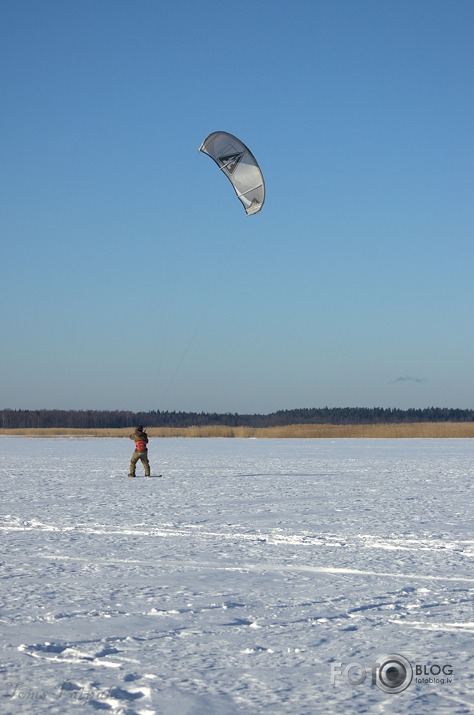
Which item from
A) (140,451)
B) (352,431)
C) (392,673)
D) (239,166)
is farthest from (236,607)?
(352,431)

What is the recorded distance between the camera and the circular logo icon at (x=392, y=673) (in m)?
3.85

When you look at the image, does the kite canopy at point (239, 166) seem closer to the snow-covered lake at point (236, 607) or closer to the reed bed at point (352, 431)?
the snow-covered lake at point (236, 607)

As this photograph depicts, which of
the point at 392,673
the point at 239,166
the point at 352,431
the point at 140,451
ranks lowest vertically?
the point at 392,673

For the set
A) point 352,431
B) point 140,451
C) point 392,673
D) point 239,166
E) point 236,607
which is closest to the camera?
point 392,673

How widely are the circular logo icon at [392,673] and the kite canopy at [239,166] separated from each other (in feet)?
50.3

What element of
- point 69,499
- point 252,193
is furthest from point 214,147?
point 69,499

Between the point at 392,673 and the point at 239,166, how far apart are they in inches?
627

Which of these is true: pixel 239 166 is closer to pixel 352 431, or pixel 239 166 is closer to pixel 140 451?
pixel 140 451

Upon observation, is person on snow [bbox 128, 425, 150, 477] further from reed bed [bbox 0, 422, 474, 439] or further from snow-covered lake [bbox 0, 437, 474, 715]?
reed bed [bbox 0, 422, 474, 439]

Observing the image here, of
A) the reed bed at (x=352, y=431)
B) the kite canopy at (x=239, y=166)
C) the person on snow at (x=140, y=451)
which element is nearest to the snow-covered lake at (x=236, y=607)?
the person on snow at (x=140, y=451)

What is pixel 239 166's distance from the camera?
1881 cm

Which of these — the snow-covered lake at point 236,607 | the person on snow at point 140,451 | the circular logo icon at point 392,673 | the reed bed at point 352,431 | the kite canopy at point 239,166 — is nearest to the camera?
the snow-covered lake at point 236,607

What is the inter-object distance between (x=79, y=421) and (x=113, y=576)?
130 meters

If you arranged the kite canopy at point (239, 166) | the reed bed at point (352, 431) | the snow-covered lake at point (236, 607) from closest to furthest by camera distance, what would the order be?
the snow-covered lake at point (236, 607) < the kite canopy at point (239, 166) < the reed bed at point (352, 431)
